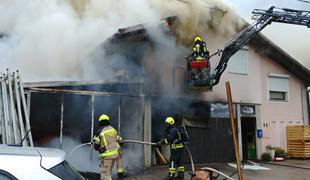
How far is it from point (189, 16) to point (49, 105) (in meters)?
5.90

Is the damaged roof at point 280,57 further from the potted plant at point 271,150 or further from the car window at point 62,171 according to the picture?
the car window at point 62,171

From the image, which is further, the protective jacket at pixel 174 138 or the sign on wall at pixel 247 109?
the sign on wall at pixel 247 109

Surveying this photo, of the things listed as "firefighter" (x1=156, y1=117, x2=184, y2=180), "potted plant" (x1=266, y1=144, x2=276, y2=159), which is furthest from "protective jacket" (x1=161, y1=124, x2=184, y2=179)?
"potted plant" (x1=266, y1=144, x2=276, y2=159)

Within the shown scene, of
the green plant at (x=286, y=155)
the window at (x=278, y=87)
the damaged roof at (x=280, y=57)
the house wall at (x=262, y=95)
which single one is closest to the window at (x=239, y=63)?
the house wall at (x=262, y=95)

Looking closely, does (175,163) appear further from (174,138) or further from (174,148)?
(174,138)

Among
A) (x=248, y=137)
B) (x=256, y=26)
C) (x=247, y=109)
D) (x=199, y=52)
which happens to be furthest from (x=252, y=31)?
(x=248, y=137)

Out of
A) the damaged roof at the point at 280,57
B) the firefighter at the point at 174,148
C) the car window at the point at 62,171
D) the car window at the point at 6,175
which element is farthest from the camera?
→ the damaged roof at the point at 280,57

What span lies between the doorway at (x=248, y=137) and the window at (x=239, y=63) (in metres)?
2.09

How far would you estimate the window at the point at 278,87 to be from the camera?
1565 cm

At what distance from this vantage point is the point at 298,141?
1505 centimetres

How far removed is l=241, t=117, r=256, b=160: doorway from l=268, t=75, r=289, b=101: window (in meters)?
1.55

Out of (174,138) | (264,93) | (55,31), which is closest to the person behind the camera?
(174,138)

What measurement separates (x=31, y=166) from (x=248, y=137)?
538 inches

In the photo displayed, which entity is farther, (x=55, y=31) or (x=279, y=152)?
(x=279, y=152)
